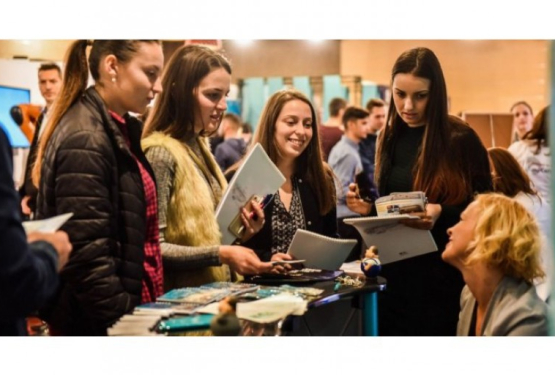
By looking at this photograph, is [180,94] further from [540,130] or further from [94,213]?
[540,130]

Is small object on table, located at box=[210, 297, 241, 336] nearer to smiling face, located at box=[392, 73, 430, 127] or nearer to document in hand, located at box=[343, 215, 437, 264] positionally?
document in hand, located at box=[343, 215, 437, 264]

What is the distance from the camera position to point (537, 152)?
329 centimetres

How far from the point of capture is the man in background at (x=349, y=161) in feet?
10.9

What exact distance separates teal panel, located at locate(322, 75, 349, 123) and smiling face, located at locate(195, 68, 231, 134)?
0.53m

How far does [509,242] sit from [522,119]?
68 centimetres

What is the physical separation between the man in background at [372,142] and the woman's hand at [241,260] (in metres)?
0.63

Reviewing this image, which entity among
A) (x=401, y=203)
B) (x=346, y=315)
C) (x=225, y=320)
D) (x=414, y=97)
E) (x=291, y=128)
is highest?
(x=414, y=97)

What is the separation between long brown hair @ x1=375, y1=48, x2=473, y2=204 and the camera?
3.24 m

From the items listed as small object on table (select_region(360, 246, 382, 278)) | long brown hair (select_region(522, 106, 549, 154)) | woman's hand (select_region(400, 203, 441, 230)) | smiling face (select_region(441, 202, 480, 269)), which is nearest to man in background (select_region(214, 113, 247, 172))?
small object on table (select_region(360, 246, 382, 278))

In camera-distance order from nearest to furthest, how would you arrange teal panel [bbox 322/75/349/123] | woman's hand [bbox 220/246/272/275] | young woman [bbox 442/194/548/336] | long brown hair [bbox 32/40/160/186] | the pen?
long brown hair [bbox 32/40/160/186], young woman [bbox 442/194/548/336], woman's hand [bbox 220/246/272/275], the pen, teal panel [bbox 322/75/349/123]

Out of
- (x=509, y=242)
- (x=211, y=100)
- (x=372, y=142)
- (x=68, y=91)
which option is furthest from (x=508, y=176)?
(x=68, y=91)

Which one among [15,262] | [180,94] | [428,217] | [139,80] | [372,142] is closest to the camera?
[15,262]
